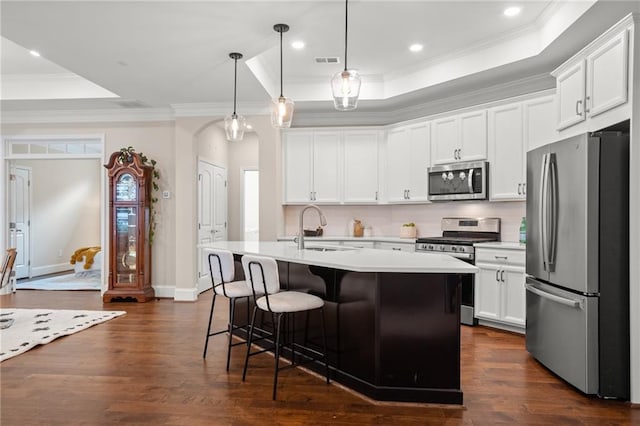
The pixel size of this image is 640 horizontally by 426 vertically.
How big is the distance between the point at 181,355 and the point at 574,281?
3.16 m

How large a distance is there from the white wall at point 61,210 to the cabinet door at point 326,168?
4553mm

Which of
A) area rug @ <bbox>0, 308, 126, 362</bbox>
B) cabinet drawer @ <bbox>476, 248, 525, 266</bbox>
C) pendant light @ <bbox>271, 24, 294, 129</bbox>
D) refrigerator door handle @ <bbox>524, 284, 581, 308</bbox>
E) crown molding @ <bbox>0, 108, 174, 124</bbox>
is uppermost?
crown molding @ <bbox>0, 108, 174, 124</bbox>

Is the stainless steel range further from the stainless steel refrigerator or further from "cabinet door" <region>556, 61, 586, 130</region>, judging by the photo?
"cabinet door" <region>556, 61, 586, 130</region>

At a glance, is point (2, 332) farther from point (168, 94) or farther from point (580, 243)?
point (580, 243)

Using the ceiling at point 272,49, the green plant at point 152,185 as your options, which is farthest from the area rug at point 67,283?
the ceiling at point 272,49

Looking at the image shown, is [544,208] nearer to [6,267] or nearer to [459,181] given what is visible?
[459,181]

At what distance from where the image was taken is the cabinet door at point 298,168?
6.24 m

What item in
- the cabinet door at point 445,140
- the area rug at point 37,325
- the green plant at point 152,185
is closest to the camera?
the area rug at point 37,325

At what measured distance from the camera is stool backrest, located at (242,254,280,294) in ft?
9.77

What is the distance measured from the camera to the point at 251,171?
8445 millimetres

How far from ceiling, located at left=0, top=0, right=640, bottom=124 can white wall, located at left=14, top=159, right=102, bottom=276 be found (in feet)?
8.69

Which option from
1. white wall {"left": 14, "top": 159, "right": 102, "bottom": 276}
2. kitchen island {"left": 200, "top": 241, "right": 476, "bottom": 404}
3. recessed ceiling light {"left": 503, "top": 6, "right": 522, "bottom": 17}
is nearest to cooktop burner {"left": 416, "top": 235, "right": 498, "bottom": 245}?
kitchen island {"left": 200, "top": 241, "right": 476, "bottom": 404}

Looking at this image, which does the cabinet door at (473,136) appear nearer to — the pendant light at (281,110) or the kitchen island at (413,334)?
the pendant light at (281,110)

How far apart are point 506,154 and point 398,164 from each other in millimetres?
1480
